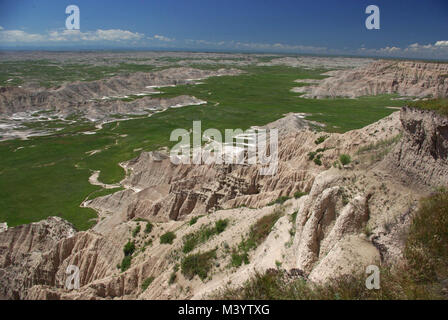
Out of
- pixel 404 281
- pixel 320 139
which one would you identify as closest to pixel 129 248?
pixel 404 281

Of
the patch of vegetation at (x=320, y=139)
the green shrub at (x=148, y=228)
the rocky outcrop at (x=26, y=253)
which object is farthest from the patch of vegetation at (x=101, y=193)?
the patch of vegetation at (x=320, y=139)

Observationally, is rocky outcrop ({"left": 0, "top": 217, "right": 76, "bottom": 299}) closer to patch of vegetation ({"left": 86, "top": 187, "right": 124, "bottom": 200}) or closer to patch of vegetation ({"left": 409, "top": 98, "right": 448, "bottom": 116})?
patch of vegetation ({"left": 86, "top": 187, "right": 124, "bottom": 200})

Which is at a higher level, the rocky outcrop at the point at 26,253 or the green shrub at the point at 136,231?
the green shrub at the point at 136,231

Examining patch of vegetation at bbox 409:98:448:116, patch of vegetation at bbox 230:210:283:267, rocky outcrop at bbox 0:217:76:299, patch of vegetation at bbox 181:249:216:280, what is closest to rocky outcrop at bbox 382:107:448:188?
patch of vegetation at bbox 409:98:448:116

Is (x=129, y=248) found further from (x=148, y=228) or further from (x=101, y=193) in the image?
(x=101, y=193)

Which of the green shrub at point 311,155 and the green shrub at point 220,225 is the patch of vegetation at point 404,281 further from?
the green shrub at point 311,155

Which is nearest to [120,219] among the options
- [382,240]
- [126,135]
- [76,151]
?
[382,240]
